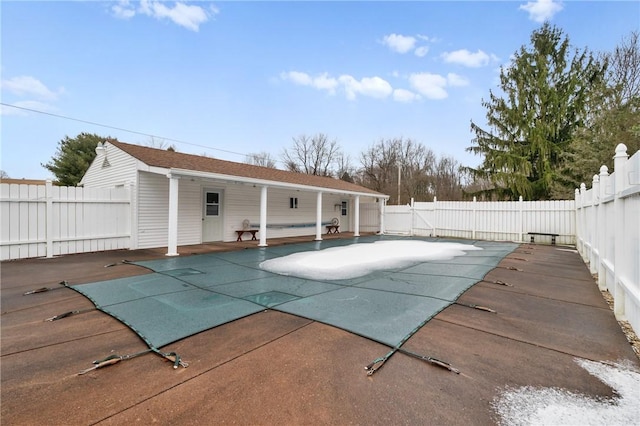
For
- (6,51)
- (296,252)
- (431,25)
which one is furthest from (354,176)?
(6,51)

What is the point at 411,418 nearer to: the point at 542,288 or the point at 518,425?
the point at 518,425

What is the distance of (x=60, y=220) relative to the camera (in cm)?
783

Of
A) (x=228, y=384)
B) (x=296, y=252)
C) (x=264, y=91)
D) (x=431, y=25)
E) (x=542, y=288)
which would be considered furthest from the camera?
(x=264, y=91)

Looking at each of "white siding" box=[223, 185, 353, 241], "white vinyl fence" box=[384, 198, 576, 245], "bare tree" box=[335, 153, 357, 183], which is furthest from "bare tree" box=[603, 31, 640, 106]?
"bare tree" box=[335, 153, 357, 183]

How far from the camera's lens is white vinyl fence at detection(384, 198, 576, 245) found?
38.5 feet

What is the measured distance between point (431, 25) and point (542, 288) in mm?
11868

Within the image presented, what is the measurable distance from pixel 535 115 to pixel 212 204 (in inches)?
754

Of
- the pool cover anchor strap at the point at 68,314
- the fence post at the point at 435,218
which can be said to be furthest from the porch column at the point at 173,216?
the fence post at the point at 435,218

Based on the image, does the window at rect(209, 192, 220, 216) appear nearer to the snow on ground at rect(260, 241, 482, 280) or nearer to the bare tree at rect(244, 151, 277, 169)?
the snow on ground at rect(260, 241, 482, 280)

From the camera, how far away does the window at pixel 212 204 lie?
1114 cm

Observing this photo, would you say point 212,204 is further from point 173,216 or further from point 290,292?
point 290,292

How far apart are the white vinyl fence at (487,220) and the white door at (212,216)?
9837 millimetres

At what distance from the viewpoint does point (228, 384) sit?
2.12 m

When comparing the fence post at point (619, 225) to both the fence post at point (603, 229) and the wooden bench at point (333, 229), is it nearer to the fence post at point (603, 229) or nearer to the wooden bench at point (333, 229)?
the fence post at point (603, 229)
